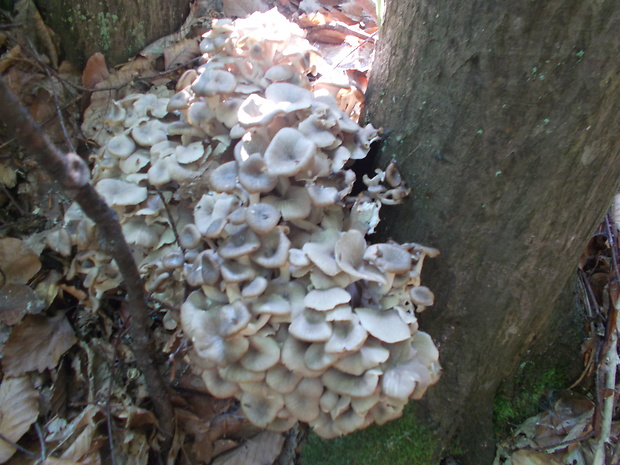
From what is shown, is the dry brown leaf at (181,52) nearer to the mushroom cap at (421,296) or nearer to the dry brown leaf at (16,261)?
the dry brown leaf at (16,261)

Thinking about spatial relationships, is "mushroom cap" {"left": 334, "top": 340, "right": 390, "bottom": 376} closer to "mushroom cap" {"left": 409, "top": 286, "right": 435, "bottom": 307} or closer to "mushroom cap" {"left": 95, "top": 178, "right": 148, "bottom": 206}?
"mushroom cap" {"left": 409, "top": 286, "right": 435, "bottom": 307}

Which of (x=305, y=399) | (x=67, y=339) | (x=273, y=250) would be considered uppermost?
(x=273, y=250)

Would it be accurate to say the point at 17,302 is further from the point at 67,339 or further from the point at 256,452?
the point at 256,452

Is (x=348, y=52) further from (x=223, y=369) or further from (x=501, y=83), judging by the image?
(x=223, y=369)

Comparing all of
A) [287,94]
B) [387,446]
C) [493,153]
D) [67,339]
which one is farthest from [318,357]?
[67,339]

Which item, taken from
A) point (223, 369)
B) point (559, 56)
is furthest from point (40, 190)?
point (559, 56)

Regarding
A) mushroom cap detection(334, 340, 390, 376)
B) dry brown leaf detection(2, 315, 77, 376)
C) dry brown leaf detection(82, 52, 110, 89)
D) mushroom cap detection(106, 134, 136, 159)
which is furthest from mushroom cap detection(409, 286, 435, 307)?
dry brown leaf detection(82, 52, 110, 89)
